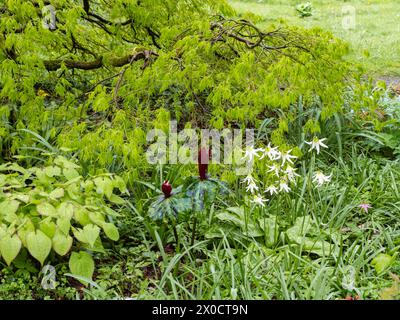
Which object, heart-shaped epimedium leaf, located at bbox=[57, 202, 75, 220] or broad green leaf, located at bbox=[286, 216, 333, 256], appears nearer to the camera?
heart-shaped epimedium leaf, located at bbox=[57, 202, 75, 220]

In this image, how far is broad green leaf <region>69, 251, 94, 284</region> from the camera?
3240 millimetres

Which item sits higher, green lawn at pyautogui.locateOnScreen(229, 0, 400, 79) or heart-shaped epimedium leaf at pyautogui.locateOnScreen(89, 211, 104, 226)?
green lawn at pyautogui.locateOnScreen(229, 0, 400, 79)

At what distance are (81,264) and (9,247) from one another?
0.40m

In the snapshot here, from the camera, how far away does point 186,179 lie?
349 centimetres

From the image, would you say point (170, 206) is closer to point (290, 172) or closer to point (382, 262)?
point (290, 172)

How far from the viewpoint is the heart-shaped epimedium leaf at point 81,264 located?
10.6 feet

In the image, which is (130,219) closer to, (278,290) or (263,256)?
(263,256)

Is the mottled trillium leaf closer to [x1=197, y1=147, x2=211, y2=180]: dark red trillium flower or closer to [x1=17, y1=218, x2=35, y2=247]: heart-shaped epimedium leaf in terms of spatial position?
[x1=197, y1=147, x2=211, y2=180]: dark red trillium flower

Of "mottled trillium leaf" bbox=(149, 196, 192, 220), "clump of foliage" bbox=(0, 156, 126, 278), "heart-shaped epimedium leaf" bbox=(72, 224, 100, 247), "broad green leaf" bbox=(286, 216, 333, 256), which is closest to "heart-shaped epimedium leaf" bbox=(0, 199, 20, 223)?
"clump of foliage" bbox=(0, 156, 126, 278)

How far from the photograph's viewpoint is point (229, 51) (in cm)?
417

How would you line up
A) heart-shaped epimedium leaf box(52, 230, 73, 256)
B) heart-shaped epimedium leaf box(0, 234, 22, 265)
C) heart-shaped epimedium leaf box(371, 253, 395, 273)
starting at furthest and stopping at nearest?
heart-shaped epimedium leaf box(371, 253, 395, 273) → heart-shaped epimedium leaf box(52, 230, 73, 256) → heart-shaped epimedium leaf box(0, 234, 22, 265)
